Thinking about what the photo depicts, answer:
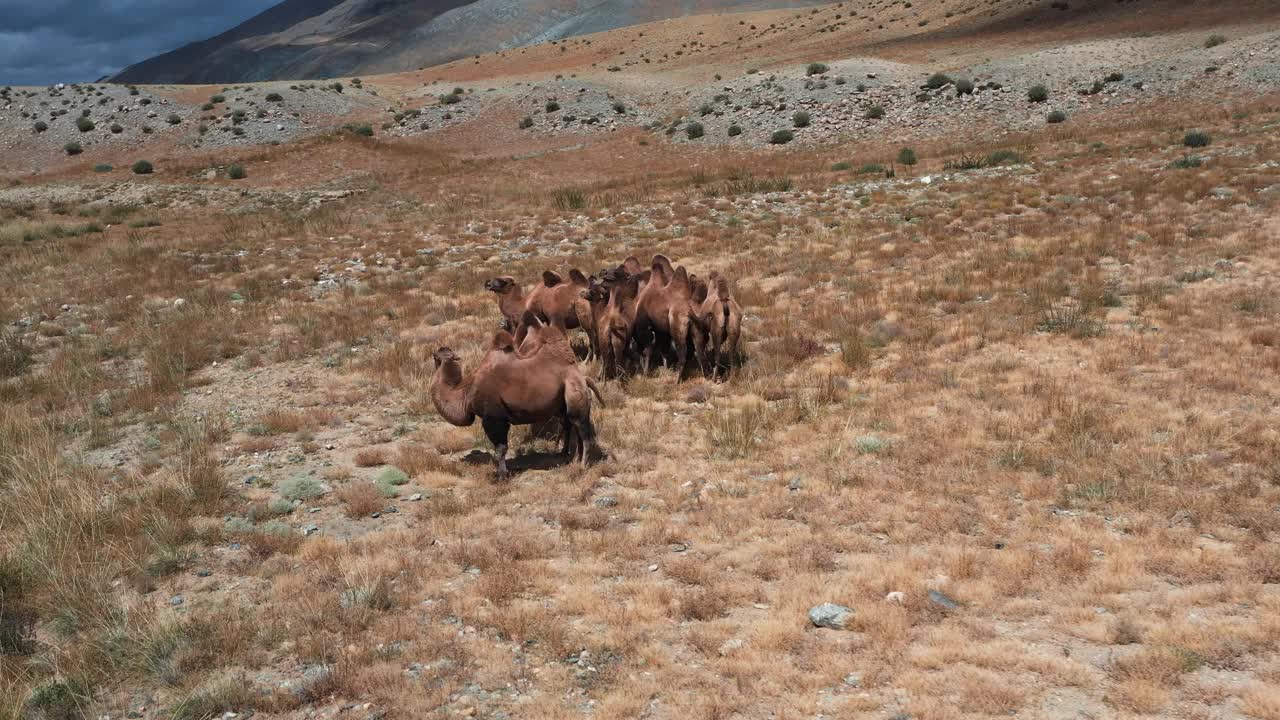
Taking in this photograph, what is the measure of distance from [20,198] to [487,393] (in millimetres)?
43517

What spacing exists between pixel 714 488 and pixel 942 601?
268 centimetres

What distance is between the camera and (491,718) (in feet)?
15.7

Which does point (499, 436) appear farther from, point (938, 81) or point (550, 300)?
point (938, 81)

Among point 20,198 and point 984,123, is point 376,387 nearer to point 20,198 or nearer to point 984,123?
point 984,123

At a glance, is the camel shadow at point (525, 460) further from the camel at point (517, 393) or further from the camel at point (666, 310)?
the camel at point (666, 310)

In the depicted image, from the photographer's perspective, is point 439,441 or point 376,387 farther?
point 376,387

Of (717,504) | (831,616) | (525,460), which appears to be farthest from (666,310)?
(831,616)

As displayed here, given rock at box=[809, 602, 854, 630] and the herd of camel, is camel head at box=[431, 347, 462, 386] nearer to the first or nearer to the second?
the herd of camel

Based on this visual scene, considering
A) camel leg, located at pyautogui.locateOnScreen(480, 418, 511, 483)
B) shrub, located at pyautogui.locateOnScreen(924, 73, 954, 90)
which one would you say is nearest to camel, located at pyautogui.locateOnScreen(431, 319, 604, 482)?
camel leg, located at pyautogui.locateOnScreen(480, 418, 511, 483)

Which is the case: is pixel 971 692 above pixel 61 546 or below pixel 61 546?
below

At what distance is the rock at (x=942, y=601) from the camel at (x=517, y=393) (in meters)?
3.81

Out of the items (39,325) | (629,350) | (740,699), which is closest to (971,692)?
(740,699)

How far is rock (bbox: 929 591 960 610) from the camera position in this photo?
5.59 m

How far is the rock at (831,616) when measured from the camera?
18.0 ft
